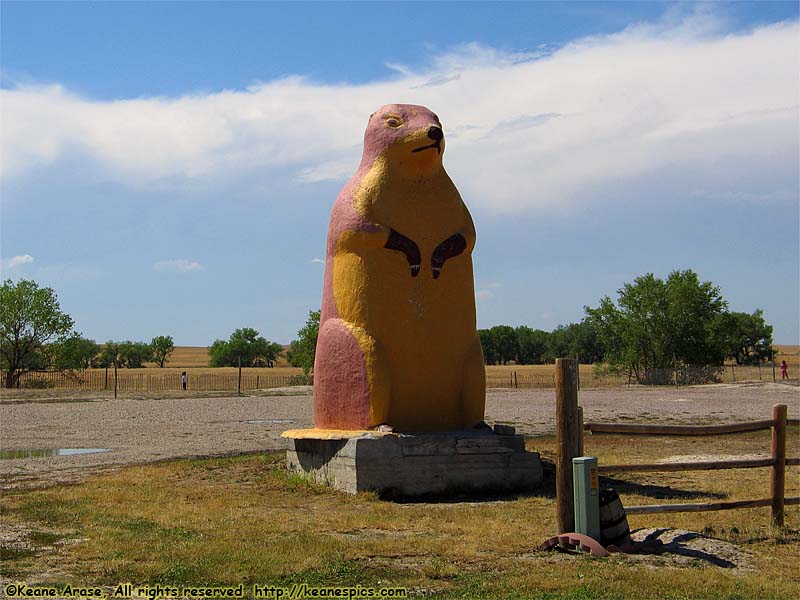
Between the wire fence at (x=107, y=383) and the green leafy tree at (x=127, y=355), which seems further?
the green leafy tree at (x=127, y=355)

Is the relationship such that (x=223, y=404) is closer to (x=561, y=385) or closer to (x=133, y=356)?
(x=561, y=385)

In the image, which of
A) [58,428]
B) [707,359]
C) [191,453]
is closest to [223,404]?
[58,428]

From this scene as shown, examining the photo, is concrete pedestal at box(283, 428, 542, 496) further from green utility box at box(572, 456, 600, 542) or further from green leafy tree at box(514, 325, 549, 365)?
green leafy tree at box(514, 325, 549, 365)

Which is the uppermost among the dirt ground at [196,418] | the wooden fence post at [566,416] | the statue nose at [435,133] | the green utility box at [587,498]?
the statue nose at [435,133]

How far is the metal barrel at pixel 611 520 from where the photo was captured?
7.33 meters

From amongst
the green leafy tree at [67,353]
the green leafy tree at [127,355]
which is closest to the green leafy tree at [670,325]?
the green leafy tree at [67,353]

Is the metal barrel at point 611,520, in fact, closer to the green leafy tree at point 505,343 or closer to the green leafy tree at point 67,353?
the green leafy tree at point 67,353

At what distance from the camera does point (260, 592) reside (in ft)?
19.7

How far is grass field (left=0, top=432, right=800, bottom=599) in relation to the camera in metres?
6.32

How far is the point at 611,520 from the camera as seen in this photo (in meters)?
7.34

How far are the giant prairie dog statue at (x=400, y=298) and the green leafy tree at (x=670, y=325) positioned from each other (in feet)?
136

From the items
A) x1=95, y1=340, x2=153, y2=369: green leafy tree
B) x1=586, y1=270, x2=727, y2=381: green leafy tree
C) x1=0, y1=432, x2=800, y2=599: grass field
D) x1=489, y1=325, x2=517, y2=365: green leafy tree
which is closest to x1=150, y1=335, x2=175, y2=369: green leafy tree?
x1=95, y1=340, x2=153, y2=369: green leafy tree

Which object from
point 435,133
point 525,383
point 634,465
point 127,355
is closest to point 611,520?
point 634,465

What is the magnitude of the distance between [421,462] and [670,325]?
43591 mm
